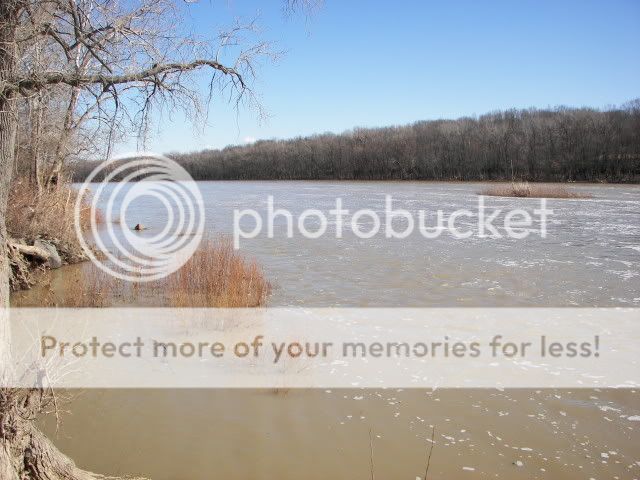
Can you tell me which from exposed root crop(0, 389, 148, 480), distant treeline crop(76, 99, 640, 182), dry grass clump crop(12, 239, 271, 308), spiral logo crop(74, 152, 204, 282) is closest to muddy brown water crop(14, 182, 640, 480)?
exposed root crop(0, 389, 148, 480)

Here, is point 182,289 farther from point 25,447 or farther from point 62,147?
point 62,147

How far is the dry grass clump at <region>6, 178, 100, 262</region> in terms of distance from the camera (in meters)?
10.6

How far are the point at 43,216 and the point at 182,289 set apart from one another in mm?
5143

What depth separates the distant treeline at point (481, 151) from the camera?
55.8 metres

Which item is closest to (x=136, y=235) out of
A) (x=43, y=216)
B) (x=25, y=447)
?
(x=43, y=216)

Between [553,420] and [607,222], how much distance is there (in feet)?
55.4

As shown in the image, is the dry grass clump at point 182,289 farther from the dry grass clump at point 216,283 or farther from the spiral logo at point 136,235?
the spiral logo at point 136,235

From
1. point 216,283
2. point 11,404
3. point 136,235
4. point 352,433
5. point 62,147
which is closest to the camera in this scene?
point 11,404

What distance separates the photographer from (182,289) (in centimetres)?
820

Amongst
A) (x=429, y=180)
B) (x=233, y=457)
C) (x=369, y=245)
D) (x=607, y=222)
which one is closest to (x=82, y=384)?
(x=233, y=457)

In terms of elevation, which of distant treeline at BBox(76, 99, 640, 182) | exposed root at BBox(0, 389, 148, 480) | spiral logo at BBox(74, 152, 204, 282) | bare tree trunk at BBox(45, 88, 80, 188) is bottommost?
exposed root at BBox(0, 389, 148, 480)

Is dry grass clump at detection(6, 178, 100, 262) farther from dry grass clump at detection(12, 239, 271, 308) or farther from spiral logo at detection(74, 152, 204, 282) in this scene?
dry grass clump at detection(12, 239, 271, 308)

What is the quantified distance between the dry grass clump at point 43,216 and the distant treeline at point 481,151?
4782cm

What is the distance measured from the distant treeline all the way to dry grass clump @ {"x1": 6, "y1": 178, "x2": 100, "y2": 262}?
47.8 meters
